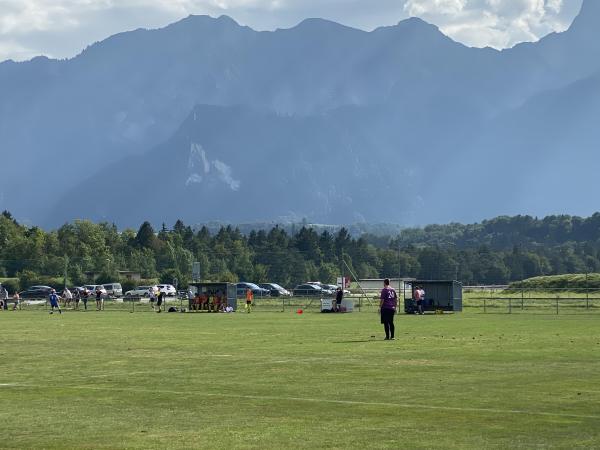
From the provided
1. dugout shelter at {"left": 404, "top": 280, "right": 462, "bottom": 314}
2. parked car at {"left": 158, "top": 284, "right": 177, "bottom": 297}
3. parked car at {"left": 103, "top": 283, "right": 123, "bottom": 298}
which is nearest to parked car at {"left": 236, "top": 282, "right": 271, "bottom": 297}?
parked car at {"left": 158, "top": 284, "right": 177, "bottom": 297}

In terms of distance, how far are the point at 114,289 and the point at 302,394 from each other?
306ft

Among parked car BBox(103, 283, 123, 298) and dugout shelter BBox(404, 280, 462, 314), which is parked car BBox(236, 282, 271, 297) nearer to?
parked car BBox(103, 283, 123, 298)

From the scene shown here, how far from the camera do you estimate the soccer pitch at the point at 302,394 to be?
15.0 meters

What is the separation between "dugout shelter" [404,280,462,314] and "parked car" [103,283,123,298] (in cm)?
4269

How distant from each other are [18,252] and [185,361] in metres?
108

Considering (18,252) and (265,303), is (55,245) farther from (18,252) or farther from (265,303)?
(265,303)

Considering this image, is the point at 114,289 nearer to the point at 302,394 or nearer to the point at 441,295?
the point at 441,295

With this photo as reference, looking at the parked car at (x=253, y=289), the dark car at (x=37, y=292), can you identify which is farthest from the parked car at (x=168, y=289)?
the dark car at (x=37, y=292)

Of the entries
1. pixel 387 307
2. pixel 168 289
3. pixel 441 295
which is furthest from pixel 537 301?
pixel 387 307

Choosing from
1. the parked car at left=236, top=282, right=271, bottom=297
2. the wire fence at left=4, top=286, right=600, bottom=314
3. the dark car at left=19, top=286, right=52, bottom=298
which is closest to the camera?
the wire fence at left=4, top=286, right=600, bottom=314

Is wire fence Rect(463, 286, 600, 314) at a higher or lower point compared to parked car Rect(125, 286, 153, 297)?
Answer: lower

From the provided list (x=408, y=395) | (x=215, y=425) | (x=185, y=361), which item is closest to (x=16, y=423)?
(x=215, y=425)

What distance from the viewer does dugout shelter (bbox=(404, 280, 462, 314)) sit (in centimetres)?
7038

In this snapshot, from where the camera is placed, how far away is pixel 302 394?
19.6 meters
